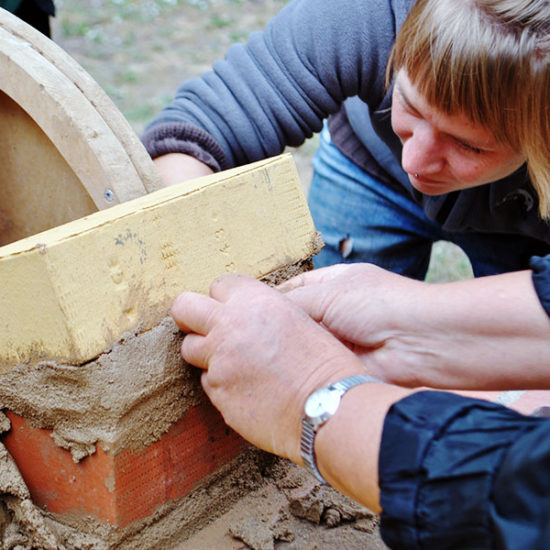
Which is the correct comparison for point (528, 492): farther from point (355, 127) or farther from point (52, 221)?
point (355, 127)

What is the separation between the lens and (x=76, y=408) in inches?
42.8

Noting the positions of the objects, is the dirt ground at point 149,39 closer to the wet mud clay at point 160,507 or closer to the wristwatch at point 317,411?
the wet mud clay at point 160,507

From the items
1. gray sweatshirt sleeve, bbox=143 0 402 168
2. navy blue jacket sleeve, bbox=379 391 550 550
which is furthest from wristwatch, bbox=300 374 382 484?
gray sweatshirt sleeve, bbox=143 0 402 168

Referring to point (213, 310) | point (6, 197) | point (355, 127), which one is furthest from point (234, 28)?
point (213, 310)

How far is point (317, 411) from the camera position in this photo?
97 cm

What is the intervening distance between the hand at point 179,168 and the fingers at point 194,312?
560 millimetres

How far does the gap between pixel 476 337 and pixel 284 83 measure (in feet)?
3.02

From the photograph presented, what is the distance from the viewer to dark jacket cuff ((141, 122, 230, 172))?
171 cm

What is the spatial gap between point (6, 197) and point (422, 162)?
3.09 feet

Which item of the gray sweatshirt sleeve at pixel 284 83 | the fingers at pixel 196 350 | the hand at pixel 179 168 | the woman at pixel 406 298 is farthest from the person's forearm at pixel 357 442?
the gray sweatshirt sleeve at pixel 284 83

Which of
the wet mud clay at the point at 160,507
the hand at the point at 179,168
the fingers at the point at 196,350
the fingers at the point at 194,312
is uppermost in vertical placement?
the hand at the point at 179,168

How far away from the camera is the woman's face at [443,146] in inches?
53.7

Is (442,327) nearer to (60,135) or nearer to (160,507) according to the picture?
(160,507)

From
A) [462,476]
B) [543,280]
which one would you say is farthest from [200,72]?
[462,476]
